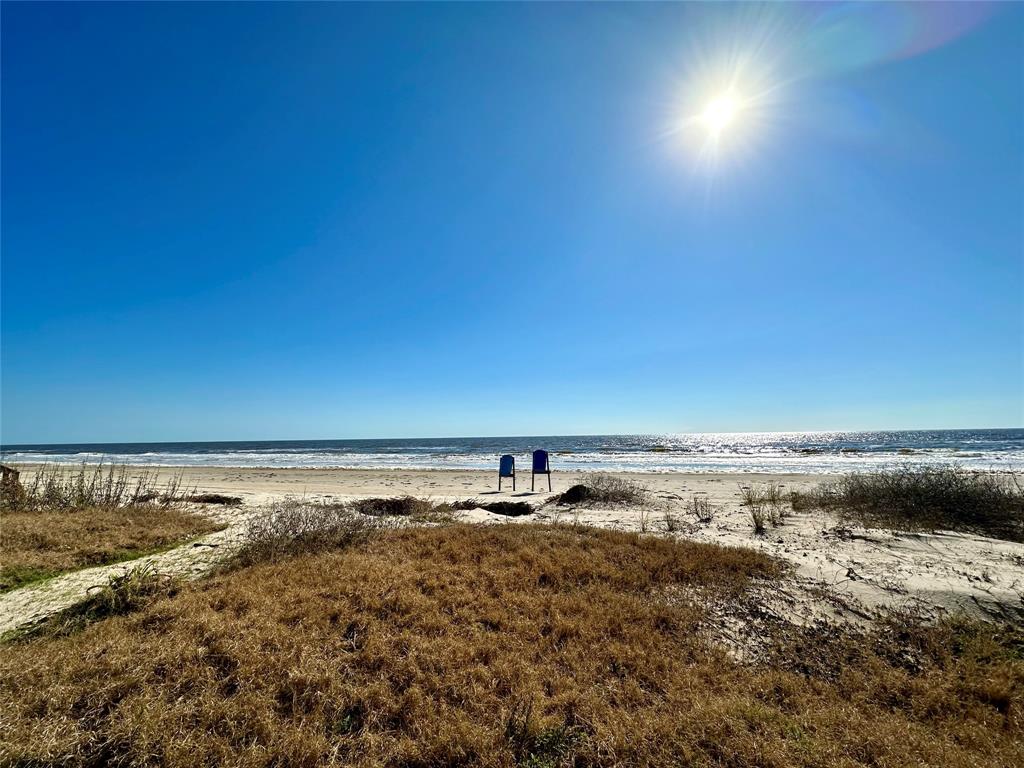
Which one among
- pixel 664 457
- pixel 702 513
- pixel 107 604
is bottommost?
pixel 664 457

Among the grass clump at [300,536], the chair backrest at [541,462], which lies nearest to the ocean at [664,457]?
the chair backrest at [541,462]

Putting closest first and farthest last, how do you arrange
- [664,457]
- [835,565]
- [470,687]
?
[470,687] → [835,565] → [664,457]

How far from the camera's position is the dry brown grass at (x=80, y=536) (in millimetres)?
5820

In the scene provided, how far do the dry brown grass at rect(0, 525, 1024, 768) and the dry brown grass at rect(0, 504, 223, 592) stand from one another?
2754 mm

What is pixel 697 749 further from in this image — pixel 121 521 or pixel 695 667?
pixel 121 521

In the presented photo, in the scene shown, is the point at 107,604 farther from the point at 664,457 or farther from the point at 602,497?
the point at 664,457

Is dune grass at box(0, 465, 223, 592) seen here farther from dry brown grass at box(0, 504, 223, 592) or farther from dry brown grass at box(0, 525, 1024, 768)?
dry brown grass at box(0, 525, 1024, 768)

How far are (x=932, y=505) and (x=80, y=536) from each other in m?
17.3

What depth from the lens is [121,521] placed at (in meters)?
7.98

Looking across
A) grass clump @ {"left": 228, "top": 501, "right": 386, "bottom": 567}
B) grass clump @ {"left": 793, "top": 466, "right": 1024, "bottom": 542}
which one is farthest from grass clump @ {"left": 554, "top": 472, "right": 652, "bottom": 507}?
grass clump @ {"left": 228, "top": 501, "right": 386, "bottom": 567}

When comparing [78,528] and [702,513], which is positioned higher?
[78,528]

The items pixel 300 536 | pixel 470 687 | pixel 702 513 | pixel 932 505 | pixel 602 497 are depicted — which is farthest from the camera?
pixel 602 497

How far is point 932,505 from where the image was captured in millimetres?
9867

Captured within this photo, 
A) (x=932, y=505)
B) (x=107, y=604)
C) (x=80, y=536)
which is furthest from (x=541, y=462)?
(x=107, y=604)
